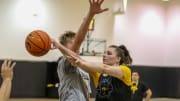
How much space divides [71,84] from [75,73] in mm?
120

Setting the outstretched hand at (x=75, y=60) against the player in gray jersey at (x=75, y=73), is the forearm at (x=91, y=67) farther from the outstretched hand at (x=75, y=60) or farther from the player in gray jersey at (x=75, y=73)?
the player in gray jersey at (x=75, y=73)

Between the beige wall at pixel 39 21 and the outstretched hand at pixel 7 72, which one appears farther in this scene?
the beige wall at pixel 39 21

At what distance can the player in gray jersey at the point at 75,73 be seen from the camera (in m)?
3.51

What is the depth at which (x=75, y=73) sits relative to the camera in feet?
11.7

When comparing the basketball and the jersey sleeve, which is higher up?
the basketball

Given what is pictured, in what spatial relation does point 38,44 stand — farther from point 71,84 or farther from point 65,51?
point 71,84

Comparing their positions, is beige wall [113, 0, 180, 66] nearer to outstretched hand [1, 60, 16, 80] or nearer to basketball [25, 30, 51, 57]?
basketball [25, 30, 51, 57]

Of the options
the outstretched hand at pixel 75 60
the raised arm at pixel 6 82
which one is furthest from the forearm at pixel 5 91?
the outstretched hand at pixel 75 60

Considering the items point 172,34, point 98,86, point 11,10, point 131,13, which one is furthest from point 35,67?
point 98,86

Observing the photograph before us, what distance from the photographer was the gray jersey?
3523 millimetres

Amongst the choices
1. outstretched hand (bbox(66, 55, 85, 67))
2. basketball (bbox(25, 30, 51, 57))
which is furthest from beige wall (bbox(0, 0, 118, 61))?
outstretched hand (bbox(66, 55, 85, 67))

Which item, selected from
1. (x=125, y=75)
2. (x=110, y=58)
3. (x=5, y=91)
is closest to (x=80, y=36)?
(x=110, y=58)

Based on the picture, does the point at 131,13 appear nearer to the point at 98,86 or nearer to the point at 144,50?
the point at 144,50

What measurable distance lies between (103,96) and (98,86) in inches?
6.1
